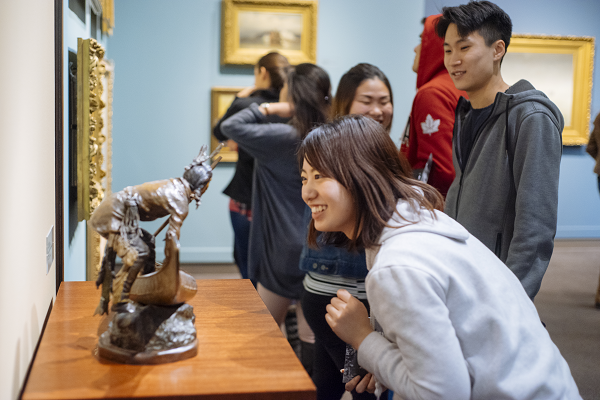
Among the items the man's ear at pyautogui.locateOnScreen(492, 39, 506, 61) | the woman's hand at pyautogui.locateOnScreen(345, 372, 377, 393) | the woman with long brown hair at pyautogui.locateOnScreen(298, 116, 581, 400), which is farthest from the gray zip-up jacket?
the woman's hand at pyautogui.locateOnScreen(345, 372, 377, 393)

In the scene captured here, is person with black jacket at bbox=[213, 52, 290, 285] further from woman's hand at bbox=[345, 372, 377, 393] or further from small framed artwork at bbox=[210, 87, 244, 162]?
woman's hand at bbox=[345, 372, 377, 393]

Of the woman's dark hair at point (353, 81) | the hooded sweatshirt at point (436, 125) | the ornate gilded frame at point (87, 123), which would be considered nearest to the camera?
the ornate gilded frame at point (87, 123)

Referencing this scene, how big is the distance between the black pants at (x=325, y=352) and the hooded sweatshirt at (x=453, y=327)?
2.47 feet

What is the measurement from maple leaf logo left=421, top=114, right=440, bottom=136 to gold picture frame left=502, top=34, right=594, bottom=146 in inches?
177

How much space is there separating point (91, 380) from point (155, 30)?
481 cm

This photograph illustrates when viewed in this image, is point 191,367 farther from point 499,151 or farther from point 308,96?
point 308,96

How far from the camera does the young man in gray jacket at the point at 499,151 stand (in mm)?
1811

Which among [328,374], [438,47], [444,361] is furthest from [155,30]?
[444,361]

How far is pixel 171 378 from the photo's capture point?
3.63 ft

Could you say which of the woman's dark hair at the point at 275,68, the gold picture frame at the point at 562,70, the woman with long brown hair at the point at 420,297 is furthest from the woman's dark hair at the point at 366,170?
the gold picture frame at the point at 562,70

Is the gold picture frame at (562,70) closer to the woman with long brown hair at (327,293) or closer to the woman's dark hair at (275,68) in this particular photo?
the woman's dark hair at (275,68)

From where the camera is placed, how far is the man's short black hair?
203 centimetres

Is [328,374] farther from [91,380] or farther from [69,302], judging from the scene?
[91,380]

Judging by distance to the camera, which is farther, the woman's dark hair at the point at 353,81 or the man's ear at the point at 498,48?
the woman's dark hair at the point at 353,81
